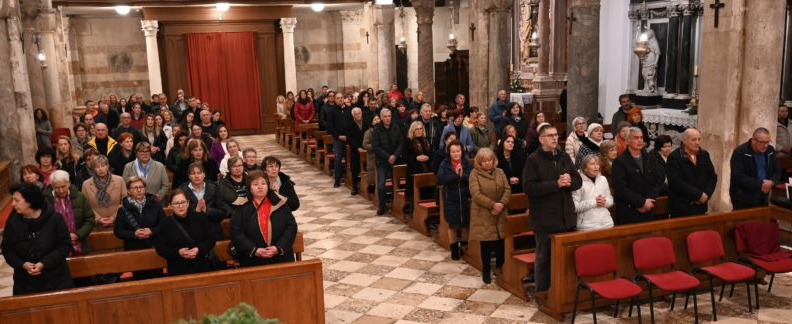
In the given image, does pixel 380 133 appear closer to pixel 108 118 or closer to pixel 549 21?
pixel 108 118

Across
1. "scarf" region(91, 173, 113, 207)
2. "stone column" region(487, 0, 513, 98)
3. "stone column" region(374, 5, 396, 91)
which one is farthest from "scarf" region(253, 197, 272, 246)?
"stone column" region(374, 5, 396, 91)

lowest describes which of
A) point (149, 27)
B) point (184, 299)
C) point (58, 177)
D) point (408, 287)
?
point (408, 287)

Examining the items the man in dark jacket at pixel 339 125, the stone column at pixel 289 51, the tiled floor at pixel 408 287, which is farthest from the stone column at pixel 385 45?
the tiled floor at pixel 408 287

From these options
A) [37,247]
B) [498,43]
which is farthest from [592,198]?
[498,43]

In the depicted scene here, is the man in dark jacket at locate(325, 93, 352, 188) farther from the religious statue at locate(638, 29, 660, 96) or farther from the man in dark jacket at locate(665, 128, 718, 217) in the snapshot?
the religious statue at locate(638, 29, 660, 96)

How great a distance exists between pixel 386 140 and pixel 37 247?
5.79m

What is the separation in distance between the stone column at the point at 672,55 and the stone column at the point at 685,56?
0.15 m

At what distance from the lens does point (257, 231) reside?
5969 millimetres

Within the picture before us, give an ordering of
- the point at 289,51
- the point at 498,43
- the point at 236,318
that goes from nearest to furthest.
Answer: the point at 236,318, the point at 498,43, the point at 289,51

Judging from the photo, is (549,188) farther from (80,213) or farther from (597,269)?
(80,213)

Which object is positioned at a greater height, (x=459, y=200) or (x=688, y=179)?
(x=688, y=179)

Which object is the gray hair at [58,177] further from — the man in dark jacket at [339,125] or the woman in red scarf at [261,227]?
the man in dark jacket at [339,125]

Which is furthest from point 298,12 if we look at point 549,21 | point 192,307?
point 192,307

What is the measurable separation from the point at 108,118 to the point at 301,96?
4595 millimetres
